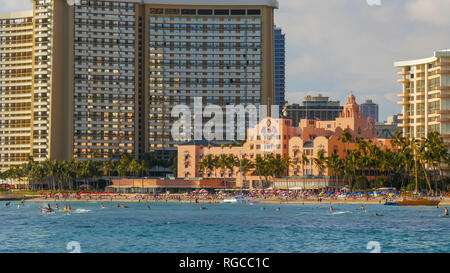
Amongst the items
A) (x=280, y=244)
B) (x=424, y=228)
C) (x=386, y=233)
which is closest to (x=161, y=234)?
(x=280, y=244)

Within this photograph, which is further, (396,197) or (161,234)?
(396,197)

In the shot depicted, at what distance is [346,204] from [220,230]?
328 feet

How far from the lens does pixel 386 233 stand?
98.3 meters

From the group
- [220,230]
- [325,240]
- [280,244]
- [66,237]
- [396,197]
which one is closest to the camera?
[280,244]

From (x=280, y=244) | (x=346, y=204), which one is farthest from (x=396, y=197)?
(x=280, y=244)

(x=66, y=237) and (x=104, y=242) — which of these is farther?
(x=66, y=237)
